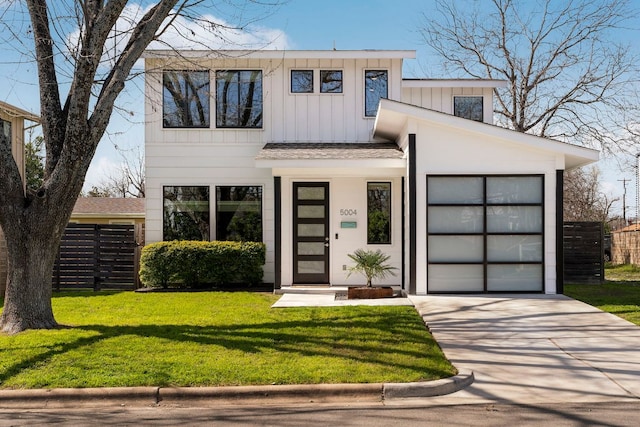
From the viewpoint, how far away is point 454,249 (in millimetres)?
12164

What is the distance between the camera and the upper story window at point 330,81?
15164 mm

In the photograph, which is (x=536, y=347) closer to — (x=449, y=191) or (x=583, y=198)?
(x=449, y=191)

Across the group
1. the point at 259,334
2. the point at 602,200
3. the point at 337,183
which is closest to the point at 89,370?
the point at 259,334

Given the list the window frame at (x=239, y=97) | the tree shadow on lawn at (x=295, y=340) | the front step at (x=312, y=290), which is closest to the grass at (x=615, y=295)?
the front step at (x=312, y=290)

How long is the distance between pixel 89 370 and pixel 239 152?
9.14 metres

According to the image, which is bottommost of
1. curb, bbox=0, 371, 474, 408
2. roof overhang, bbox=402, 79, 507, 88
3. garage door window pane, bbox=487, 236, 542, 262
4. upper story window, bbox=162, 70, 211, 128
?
curb, bbox=0, 371, 474, 408

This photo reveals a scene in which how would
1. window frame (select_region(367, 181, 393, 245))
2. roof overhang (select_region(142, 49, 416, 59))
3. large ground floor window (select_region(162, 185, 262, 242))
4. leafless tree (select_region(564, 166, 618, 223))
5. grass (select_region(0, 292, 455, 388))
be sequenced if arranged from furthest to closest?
leafless tree (select_region(564, 166, 618, 223)) → large ground floor window (select_region(162, 185, 262, 242)) → roof overhang (select_region(142, 49, 416, 59)) → window frame (select_region(367, 181, 393, 245)) → grass (select_region(0, 292, 455, 388))

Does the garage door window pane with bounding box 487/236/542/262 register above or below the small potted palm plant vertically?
above

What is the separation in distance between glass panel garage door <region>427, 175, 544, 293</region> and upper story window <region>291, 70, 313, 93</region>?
4675 millimetres

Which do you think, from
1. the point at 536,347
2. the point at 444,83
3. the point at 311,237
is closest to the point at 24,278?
the point at 311,237

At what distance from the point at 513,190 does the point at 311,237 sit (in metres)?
4.70

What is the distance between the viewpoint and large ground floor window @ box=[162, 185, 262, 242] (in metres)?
15.0

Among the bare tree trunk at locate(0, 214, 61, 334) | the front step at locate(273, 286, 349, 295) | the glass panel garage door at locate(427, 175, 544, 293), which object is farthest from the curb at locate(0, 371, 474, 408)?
the front step at locate(273, 286, 349, 295)

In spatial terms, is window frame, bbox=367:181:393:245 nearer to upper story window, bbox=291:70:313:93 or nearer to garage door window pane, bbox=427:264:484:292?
garage door window pane, bbox=427:264:484:292
